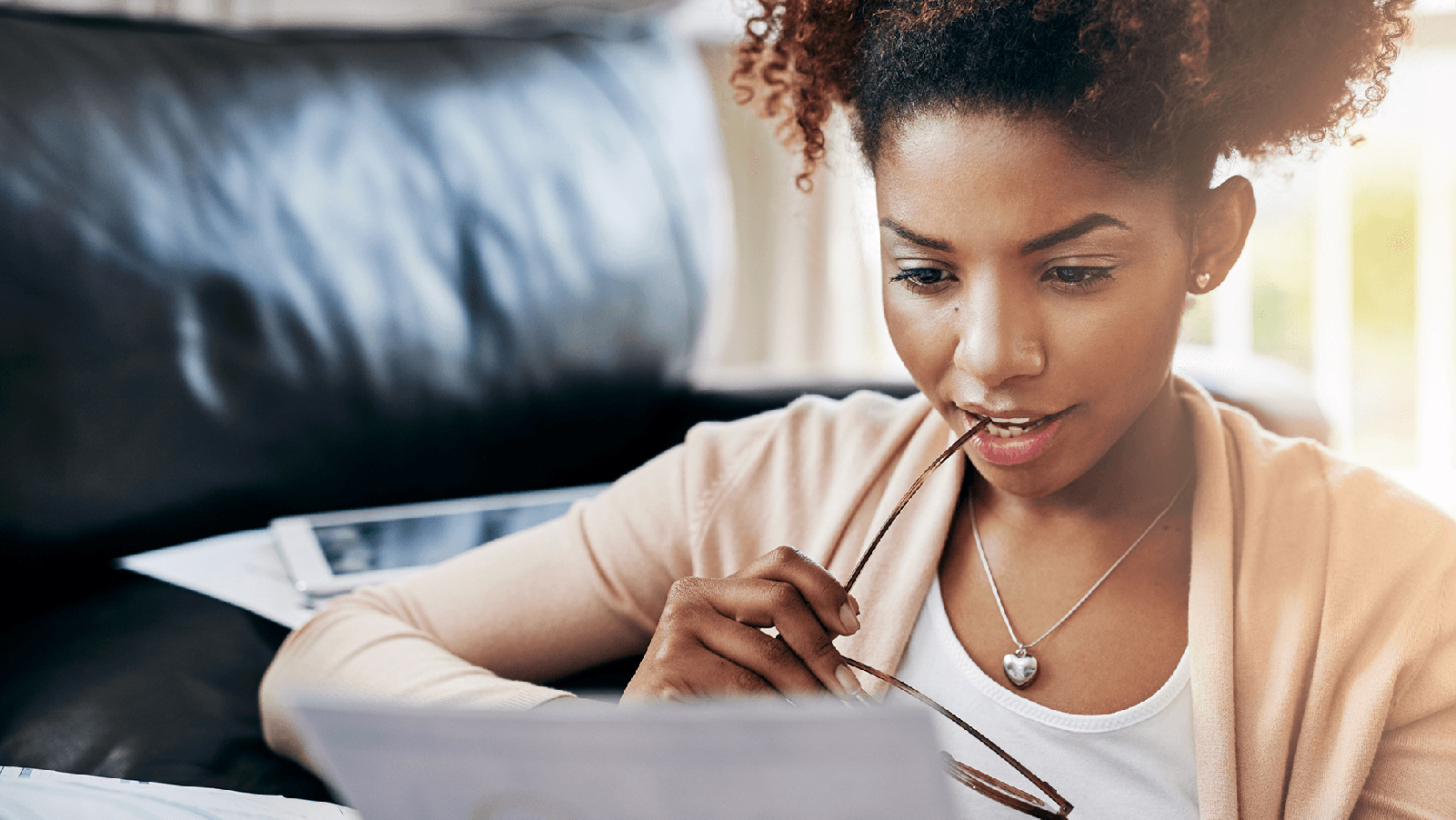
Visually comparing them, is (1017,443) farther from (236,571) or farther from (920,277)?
(236,571)

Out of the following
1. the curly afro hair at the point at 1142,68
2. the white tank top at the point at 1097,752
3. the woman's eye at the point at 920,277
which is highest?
the curly afro hair at the point at 1142,68

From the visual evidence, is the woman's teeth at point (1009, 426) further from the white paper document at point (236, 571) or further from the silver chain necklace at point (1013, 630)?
the white paper document at point (236, 571)

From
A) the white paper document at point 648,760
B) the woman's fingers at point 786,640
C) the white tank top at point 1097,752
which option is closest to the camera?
the white paper document at point 648,760

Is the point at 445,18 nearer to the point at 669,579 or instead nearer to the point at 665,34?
the point at 665,34

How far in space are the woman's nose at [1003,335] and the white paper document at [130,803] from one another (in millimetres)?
426

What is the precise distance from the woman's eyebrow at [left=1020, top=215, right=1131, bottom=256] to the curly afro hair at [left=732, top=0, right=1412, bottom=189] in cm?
4

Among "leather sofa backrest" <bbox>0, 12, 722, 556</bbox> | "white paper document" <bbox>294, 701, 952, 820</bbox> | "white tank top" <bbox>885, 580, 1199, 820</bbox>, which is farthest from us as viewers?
"leather sofa backrest" <bbox>0, 12, 722, 556</bbox>

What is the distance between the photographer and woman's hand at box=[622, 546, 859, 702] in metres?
0.57

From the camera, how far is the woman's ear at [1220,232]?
0.68m

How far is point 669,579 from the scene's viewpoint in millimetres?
838

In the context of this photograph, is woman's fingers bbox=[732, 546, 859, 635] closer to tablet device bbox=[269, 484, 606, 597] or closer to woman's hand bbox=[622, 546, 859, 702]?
woman's hand bbox=[622, 546, 859, 702]

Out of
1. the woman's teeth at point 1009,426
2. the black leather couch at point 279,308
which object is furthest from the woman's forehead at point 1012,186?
the black leather couch at point 279,308

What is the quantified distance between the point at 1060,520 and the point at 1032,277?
0.22 metres

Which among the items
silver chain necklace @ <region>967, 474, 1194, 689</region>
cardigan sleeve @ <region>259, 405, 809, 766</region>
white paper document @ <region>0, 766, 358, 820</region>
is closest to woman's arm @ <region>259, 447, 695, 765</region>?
cardigan sleeve @ <region>259, 405, 809, 766</region>
